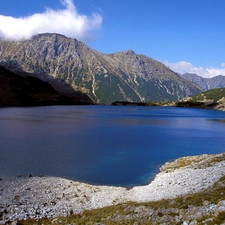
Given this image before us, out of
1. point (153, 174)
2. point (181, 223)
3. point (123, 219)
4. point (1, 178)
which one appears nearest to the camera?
point (181, 223)

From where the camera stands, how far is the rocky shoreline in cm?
3266

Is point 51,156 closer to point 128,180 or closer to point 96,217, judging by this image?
point 128,180

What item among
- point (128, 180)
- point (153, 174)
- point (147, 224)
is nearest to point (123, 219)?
point (147, 224)

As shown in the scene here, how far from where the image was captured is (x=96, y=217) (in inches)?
1122

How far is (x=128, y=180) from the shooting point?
171 feet

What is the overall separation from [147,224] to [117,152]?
55.3 meters

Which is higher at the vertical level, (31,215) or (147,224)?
(147,224)

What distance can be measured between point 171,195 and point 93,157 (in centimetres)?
3772

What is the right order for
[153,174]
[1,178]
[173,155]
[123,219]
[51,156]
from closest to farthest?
[123,219], [1,178], [153,174], [51,156], [173,155]

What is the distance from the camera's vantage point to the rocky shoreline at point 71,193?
32.7m

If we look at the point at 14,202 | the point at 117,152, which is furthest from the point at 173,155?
the point at 14,202

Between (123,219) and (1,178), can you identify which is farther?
(1,178)

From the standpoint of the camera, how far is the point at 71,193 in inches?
1619

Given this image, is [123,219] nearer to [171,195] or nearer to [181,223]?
[181,223]
